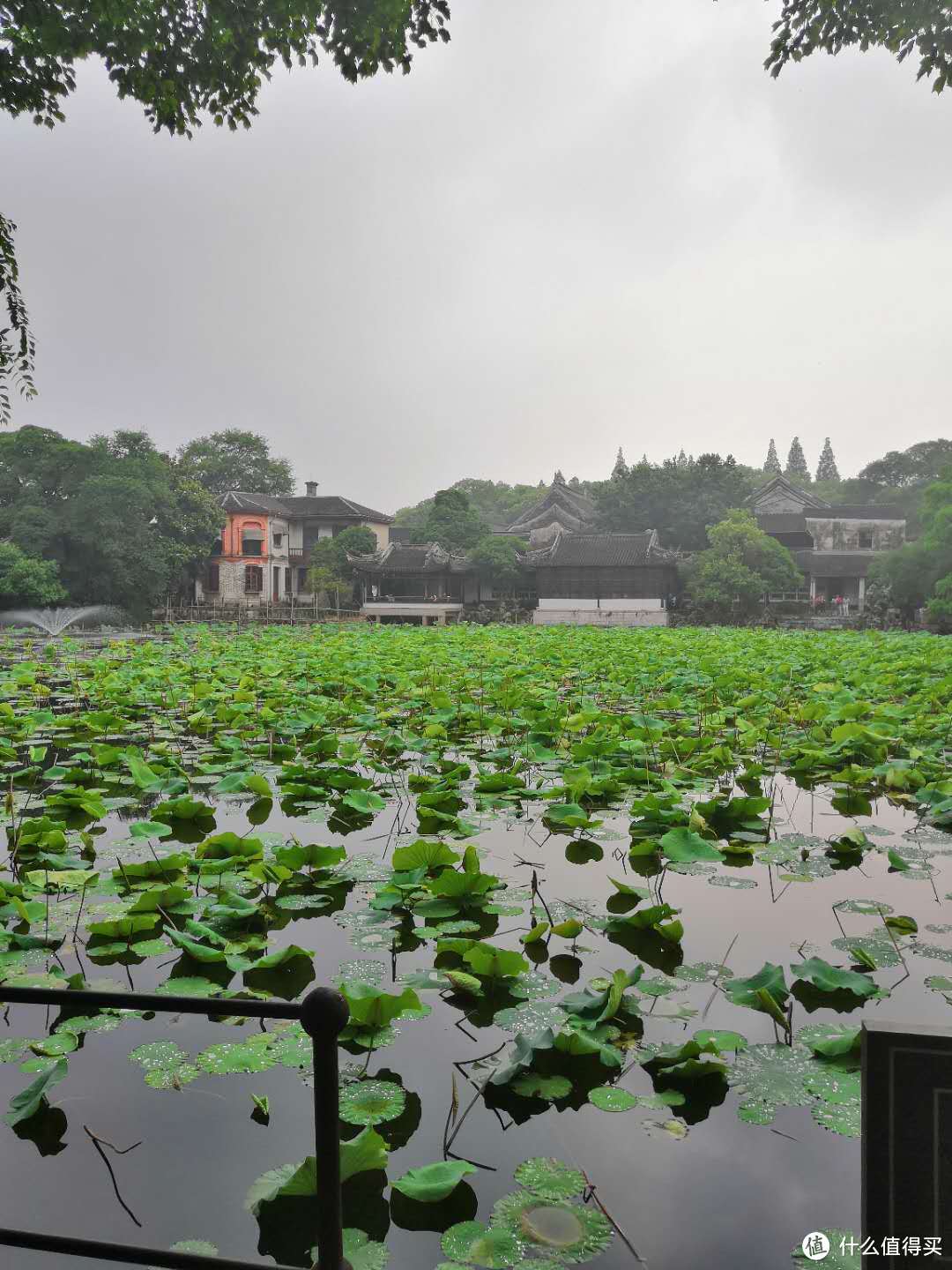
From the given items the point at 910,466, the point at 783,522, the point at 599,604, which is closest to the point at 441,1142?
the point at 599,604

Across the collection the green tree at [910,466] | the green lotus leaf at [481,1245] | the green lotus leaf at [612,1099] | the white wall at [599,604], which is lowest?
the green lotus leaf at [481,1245]

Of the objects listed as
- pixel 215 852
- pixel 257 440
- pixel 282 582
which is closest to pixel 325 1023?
pixel 215 852

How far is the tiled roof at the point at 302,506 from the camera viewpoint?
33078mm

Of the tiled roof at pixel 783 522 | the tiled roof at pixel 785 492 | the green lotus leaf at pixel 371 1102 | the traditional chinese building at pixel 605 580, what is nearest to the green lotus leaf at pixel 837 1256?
the green lotus leaf at pixel 371 1102

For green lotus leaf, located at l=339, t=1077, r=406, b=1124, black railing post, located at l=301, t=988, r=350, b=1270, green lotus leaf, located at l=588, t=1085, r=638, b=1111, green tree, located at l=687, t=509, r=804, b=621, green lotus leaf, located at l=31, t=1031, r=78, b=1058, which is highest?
green tree, located at l=687, t=509, r=804, b=621

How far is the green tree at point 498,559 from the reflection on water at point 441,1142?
26.3m

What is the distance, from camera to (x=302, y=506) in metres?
36.4

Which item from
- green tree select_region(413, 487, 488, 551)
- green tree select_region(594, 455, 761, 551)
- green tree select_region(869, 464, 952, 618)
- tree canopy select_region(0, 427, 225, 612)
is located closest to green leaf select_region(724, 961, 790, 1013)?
green tree select_region(869, 464, 952, 618)

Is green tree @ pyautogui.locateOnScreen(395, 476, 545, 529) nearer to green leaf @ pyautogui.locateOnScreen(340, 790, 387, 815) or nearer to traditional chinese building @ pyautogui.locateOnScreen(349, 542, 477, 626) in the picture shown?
traditional chinese building @ pyautogui.locateOnScreen(349, 542, 477, 626)

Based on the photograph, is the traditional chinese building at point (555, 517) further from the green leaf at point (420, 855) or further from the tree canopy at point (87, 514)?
the green leaf at point (420, 855)

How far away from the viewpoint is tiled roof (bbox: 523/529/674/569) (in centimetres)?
2797

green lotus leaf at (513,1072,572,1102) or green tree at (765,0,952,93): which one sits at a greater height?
green tree at (765,0,952,93)

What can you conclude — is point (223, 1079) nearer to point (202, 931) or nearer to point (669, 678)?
point (202, 931)

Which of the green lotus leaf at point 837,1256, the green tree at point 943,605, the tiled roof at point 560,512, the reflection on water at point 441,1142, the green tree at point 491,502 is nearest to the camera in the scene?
the green lotus leaf at point 837,1256
